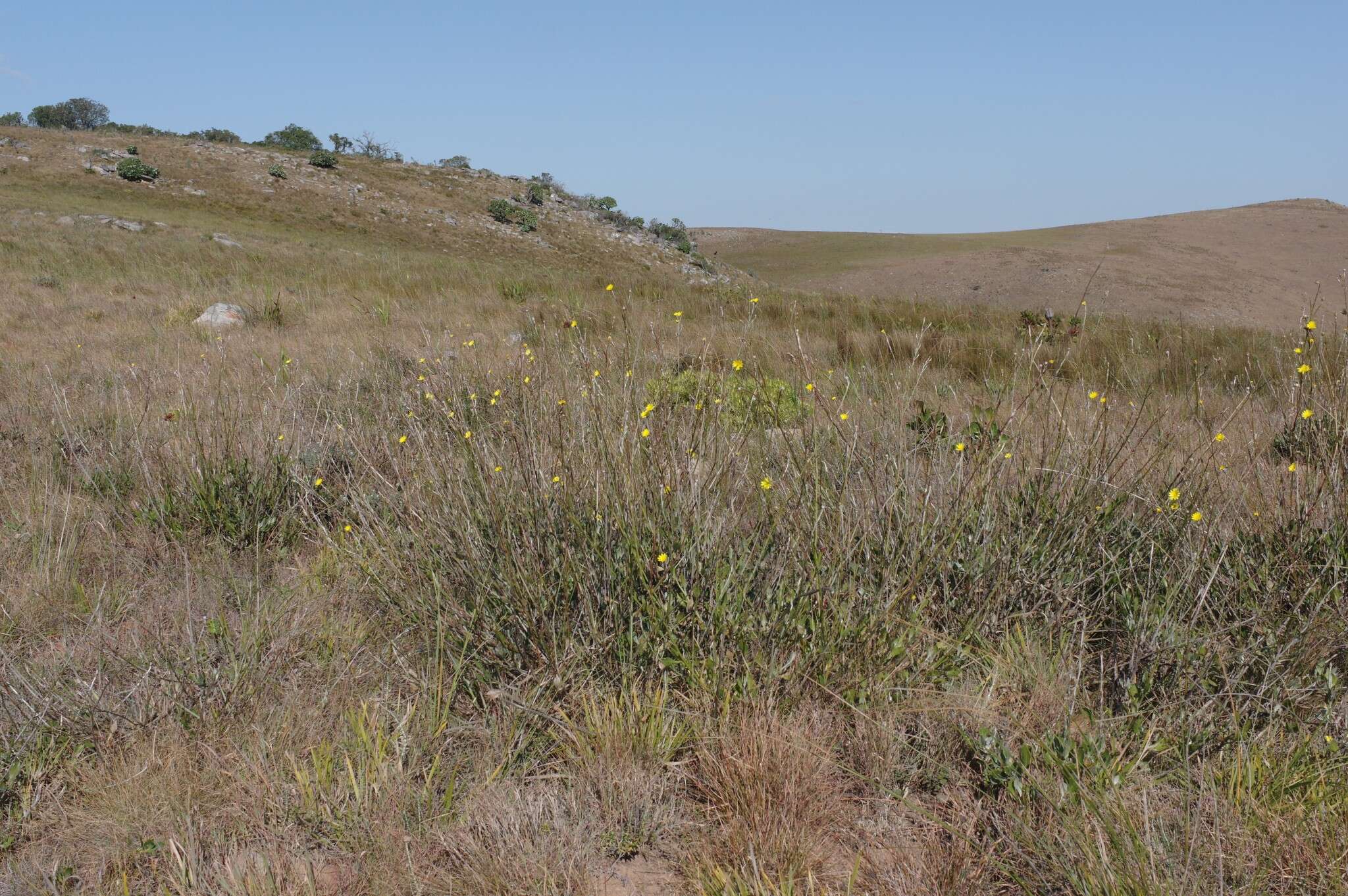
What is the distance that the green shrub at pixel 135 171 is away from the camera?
25.7 metres

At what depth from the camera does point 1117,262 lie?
3481 centimetres

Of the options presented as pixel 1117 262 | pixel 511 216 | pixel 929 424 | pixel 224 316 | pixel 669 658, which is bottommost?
pixel 669 658

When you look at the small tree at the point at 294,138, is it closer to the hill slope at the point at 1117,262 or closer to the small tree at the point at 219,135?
the small tree at the point at 219,135

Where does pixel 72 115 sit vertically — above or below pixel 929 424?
above

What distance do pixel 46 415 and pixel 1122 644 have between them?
515 centimetres

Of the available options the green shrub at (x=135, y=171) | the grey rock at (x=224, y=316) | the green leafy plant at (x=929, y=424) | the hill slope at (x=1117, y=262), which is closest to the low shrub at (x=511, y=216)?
the green shrub at (x=135, y=171)

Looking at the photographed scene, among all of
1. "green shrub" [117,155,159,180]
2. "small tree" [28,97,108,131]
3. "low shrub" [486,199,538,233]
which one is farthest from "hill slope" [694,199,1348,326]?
"small tree" [28,97,108,131]

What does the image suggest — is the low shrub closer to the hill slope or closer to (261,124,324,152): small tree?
the hill slope

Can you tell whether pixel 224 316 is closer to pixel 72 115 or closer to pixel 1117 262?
pixel 1117 262

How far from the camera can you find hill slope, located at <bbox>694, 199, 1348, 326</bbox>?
1054 inches

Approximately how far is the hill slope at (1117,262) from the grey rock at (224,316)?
12180mm

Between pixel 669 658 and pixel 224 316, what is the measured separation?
7.34 metres

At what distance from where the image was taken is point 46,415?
14.5ft

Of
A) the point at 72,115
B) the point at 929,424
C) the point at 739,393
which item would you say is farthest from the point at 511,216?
the point at 72,115
